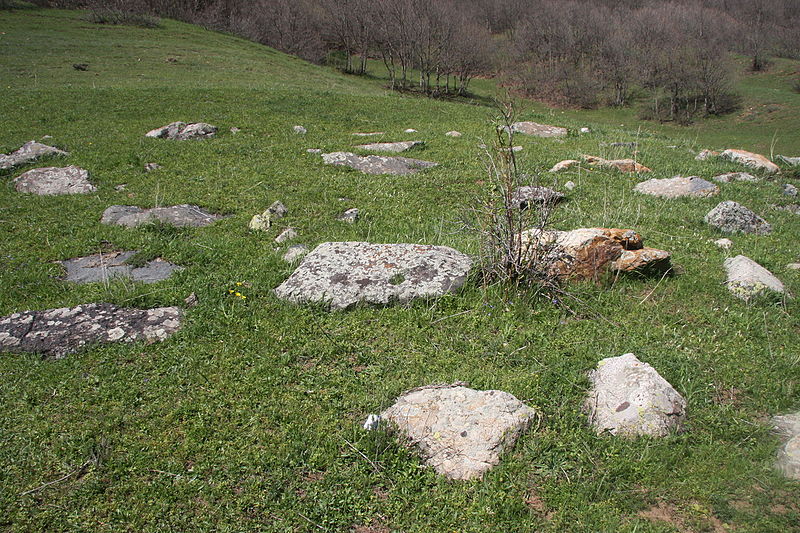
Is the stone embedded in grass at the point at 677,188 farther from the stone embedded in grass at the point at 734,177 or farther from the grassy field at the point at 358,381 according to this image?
the stone embedded in grass at the point at 734,177

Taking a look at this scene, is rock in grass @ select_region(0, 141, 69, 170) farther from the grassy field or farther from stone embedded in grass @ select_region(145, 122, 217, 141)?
stone embedded in grass @ select_region(145, 122, 217, 141)

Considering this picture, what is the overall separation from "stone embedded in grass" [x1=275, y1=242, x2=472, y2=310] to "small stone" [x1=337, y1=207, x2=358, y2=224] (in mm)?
2178

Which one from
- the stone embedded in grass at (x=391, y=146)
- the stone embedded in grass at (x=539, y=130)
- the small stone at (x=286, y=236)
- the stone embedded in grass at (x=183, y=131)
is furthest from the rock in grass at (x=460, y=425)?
the stone embedded in grass at (x=539, y=130)

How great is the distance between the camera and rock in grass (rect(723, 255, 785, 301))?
237 inches

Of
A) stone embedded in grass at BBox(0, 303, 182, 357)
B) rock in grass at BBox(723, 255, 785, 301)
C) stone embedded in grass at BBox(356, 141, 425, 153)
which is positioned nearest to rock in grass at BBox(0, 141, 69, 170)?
stone embedded in grass at BBox(356, 141, 425, 153)

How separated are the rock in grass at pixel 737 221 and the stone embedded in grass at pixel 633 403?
518cm

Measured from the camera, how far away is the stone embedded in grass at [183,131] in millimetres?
14266

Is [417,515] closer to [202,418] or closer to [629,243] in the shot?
[202,418]

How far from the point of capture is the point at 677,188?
1051 centimetres

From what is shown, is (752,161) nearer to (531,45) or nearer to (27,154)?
(27,154)

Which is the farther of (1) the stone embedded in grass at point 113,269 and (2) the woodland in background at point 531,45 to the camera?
(2) the woodland in background at point 531,45

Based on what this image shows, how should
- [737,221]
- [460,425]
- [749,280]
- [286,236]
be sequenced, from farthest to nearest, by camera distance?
[737,221], [286,236], [749,280], [460,425]

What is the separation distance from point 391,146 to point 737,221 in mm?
8306

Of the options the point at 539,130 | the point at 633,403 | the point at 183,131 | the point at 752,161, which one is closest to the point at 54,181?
the point at 183,131
